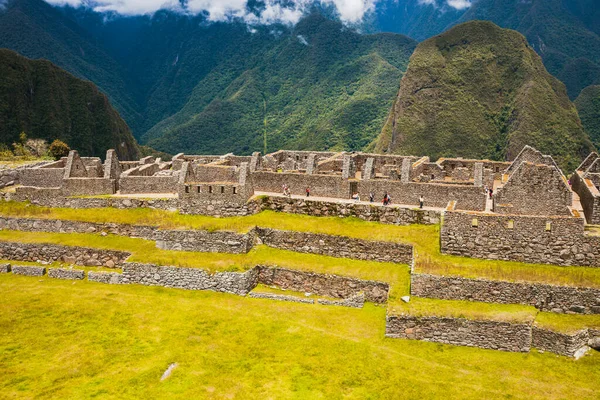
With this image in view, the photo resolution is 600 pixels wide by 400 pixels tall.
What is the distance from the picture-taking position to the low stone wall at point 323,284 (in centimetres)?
1961

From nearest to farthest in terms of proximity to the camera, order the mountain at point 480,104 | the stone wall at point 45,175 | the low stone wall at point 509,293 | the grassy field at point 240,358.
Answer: the grassy field at point 240,358 < the low stone wall at point 509,293 < the stone wall at point 45,175 < the mountain at point 480,104

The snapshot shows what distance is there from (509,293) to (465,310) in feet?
5.62

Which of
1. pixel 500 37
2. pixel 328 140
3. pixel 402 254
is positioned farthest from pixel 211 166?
pixel 500 37

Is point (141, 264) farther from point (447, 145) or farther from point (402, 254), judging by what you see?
point (447, 145)

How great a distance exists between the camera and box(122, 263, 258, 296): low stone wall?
20.6m

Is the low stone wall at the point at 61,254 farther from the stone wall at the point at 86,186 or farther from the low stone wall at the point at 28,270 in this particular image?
the stone wall at the point at 86,186

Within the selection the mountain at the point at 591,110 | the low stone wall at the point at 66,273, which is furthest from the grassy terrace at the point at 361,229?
the mountain at the point at 591,110

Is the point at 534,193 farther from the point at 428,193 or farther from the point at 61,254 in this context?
the point at 61,254

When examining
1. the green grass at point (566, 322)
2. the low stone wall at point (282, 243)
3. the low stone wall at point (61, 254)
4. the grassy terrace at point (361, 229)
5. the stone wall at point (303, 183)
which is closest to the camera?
the green grass at point (566, 322)

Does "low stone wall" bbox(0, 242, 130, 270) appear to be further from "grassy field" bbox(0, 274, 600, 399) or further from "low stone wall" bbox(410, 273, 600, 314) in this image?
"low stone wall" bbox(410, 273, 600, 314)

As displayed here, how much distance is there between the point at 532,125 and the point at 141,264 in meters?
117

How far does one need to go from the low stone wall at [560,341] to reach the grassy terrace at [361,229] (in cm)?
199

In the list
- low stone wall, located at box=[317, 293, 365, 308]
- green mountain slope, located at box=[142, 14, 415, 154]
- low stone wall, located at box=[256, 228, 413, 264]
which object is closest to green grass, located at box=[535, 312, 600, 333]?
low stone wall, located at box=[256, 228, 413, 264]

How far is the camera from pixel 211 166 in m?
28.2
